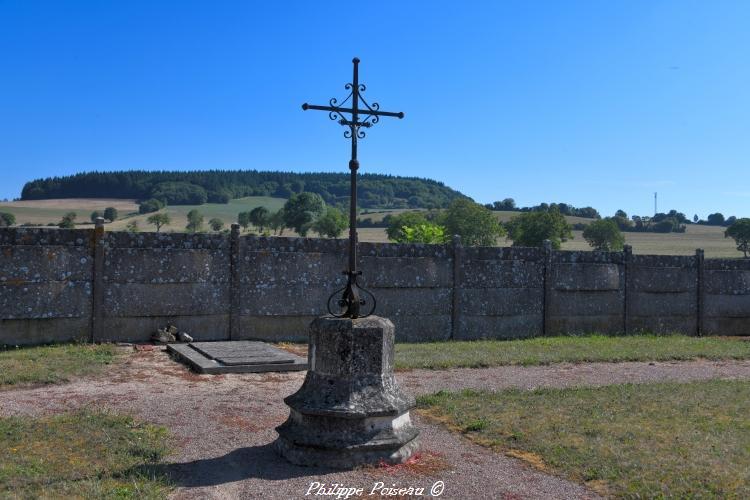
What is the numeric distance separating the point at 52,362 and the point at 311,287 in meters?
5.80

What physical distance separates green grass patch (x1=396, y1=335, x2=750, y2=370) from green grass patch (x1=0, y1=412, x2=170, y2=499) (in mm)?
5996

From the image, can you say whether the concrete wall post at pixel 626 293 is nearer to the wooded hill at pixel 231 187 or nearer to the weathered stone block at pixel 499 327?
the weathered stone block at pixel 499 327

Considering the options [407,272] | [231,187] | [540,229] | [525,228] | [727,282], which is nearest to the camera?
[407,272]

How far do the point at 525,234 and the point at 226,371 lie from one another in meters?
65.1

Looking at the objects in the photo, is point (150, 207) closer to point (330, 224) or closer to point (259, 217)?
point (259, 217)

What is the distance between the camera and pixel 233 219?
92.2m

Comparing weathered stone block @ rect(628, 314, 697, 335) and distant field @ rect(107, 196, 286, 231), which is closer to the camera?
weathered stone block @ rect(628, 314, 697, 335)

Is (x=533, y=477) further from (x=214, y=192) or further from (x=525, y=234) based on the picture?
(x=214, y=192)

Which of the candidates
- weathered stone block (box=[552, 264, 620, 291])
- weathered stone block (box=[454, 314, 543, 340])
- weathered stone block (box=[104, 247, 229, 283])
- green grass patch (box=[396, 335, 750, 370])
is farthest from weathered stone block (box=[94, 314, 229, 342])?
weathered stone block (box=[552, 264, 620, 291])

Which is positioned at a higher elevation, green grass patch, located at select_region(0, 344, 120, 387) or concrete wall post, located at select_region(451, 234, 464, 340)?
concrete wall post, located at select_region(451, 234, 464, 340)

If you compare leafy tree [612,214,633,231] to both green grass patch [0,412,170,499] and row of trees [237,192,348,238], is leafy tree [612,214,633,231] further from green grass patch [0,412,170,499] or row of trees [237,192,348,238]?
green grass patch [0,412,170,499]

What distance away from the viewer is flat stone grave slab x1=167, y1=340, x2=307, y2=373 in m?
11.6

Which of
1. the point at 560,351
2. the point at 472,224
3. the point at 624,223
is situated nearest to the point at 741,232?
the point at 624,223

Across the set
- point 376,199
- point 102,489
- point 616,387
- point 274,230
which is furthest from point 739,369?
point 376,199
